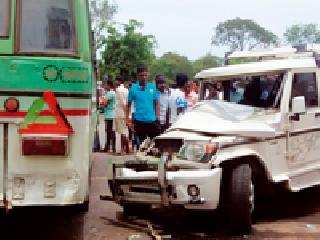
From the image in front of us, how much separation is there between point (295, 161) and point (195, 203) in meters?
1.82

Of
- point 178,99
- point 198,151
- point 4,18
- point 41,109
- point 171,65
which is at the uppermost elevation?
point 171,65

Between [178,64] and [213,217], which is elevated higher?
[178,64]

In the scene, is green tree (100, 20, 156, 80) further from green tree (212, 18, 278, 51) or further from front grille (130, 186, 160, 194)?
green tree (212, 18, 278, 51)

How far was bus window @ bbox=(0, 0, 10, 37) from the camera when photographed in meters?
4.66

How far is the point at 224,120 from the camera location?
6.81 meters

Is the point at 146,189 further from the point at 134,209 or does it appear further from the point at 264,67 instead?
the point at 264,67

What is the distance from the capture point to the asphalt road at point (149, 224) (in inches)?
244

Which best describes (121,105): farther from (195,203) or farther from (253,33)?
(253,33)

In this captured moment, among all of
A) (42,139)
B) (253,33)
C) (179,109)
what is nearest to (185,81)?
(179,109)

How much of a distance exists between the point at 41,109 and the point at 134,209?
276cm

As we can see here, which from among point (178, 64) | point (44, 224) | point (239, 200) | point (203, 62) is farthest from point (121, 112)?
point (203, 62)

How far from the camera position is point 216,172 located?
5840 millimetres

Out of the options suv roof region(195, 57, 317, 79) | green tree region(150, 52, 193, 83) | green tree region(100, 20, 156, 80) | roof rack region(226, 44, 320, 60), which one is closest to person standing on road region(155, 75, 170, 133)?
roof rack region(226, 44, 320, 60)

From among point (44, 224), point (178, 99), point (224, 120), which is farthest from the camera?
point (178, 99)
